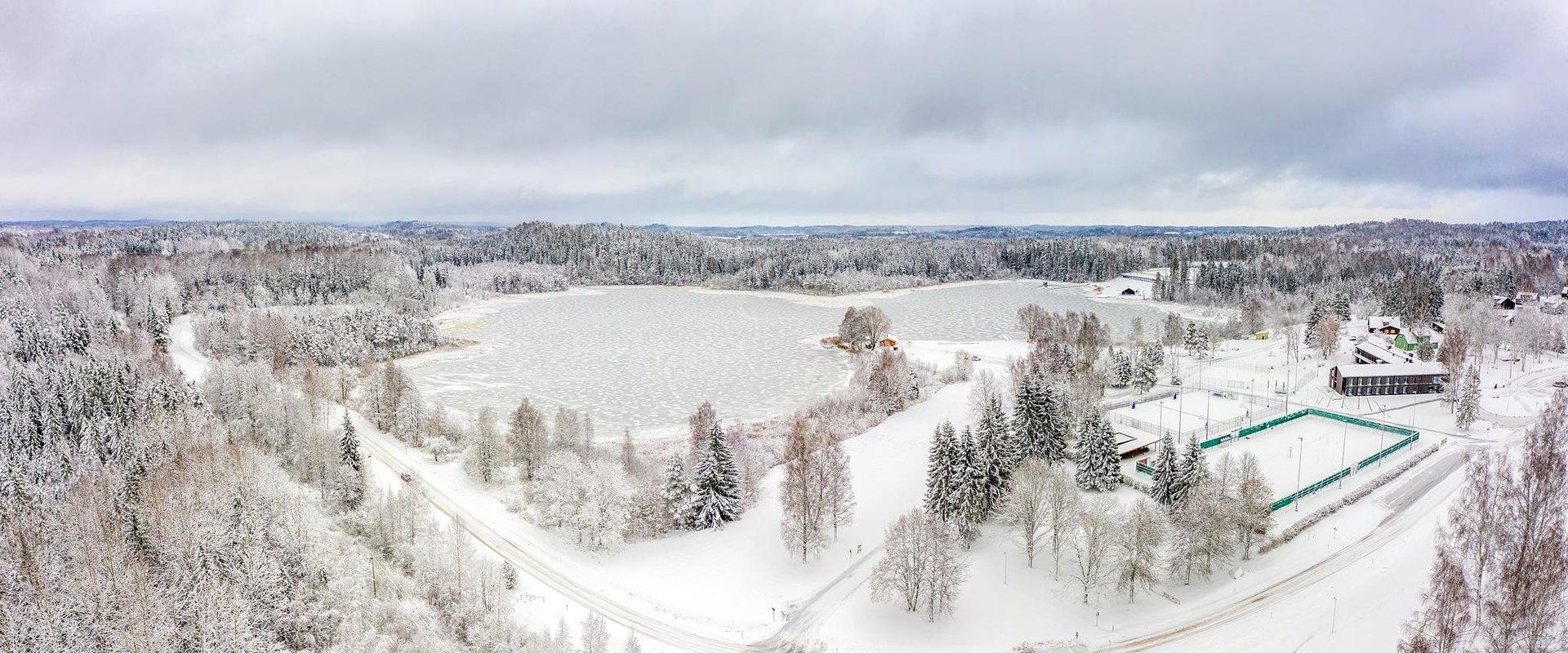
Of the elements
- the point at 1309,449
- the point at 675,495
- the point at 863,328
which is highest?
the point at 863,328

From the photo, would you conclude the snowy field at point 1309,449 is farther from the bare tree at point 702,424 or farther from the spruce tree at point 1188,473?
the bare tree at point 702,424

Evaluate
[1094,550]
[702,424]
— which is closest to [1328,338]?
[1094,550]

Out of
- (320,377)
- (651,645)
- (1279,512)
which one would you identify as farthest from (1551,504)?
(320,377)

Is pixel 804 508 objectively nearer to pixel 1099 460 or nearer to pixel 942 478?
pixel 942 478

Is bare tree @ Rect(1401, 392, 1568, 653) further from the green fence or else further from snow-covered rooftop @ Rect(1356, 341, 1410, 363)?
snow-covered rooftop @ Rect(1356, 341, 1410, 363)

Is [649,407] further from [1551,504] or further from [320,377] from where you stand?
[1551,504]

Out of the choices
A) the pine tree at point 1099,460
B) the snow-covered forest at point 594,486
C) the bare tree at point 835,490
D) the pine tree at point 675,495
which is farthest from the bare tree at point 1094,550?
the pine tree at point 675,495
